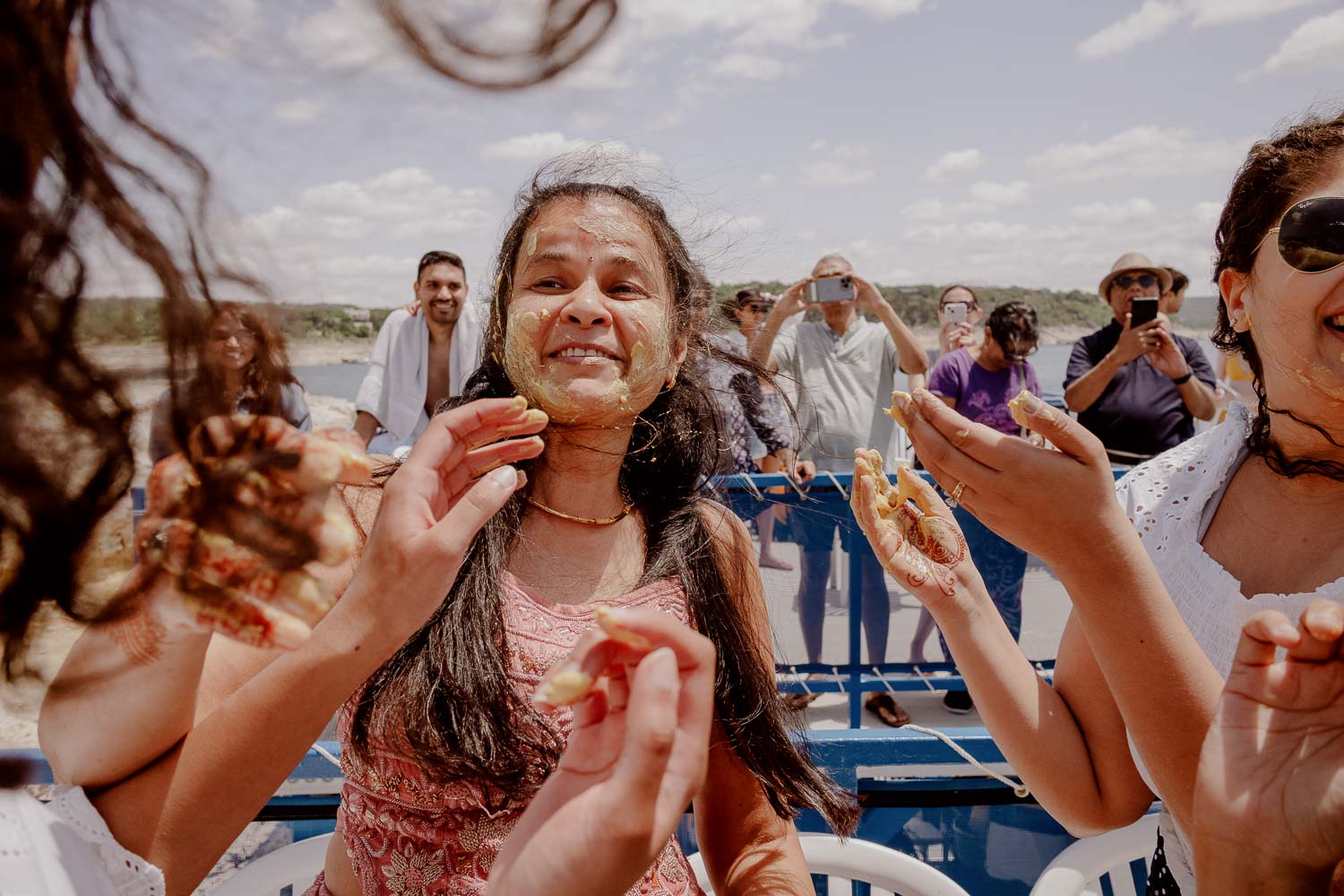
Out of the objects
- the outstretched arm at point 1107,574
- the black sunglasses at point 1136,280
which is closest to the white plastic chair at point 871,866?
the outstretched arm at point 1107,574

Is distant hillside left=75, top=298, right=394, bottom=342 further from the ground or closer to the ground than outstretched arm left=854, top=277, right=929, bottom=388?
closer to the ground

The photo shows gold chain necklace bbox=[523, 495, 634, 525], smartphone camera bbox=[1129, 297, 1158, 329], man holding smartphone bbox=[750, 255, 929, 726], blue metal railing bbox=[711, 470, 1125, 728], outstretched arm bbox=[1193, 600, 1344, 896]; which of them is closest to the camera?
outstretched arm bbox=[1193, 600, 1344, 896]

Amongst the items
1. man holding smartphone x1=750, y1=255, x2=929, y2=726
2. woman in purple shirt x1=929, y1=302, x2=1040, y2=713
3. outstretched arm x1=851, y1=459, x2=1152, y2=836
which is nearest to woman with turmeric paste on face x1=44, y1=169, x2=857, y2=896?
outstretched arm x1=851, y1=459, x2=1152, y2=836

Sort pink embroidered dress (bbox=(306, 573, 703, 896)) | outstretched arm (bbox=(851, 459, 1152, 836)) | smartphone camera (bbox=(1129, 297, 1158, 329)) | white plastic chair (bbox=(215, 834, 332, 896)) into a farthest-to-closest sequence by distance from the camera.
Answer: smartphone camera (bbox=(1129, 297, 1158, 329)), white plastic chair (bbox=(215, 834, 332, 896)), outstretched arm (bbox=(851, 459, 1152, 836)), pink embroidered dress (bbox=(306, 573, 703, 896))

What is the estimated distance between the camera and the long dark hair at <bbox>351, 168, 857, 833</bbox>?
1.38 m

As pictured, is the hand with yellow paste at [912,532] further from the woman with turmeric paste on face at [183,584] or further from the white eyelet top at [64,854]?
the white eyelet top at [64,854]

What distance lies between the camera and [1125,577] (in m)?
1.22

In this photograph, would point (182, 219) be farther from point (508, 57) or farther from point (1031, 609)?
point (1031, 609)

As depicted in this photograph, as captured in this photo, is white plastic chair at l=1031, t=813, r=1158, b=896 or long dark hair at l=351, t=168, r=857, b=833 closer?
long dark hair at l=351, t=168, r=857, b=833

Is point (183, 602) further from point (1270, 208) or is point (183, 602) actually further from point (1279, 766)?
point (1270, 208)

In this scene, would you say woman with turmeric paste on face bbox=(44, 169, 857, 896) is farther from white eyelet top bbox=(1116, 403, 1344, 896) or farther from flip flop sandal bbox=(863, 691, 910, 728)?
flip flop sandal bbox=(863, 691, 910, 728)

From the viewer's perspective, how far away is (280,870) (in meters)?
1.90

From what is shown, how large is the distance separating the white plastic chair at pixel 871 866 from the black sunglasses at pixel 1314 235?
4.42ft

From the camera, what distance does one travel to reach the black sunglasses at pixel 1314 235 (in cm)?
126
